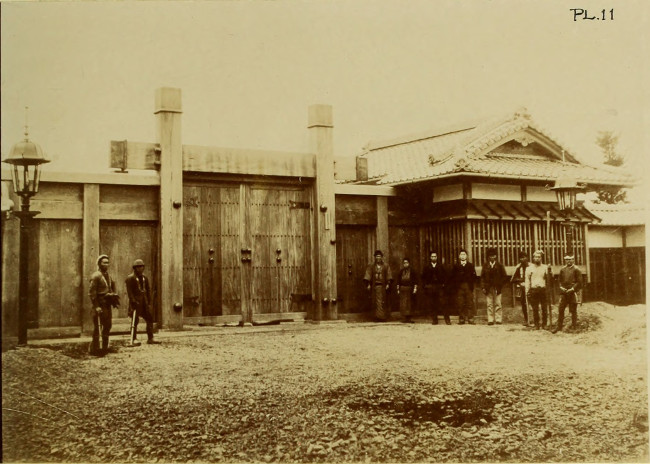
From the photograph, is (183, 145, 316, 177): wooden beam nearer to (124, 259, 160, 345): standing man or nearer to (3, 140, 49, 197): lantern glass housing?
(124, 259, 160, 345): standing man

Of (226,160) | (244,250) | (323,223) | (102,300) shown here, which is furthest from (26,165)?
A: (323,223)

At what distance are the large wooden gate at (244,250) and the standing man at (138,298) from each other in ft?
2.41

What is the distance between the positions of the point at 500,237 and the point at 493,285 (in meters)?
1.02

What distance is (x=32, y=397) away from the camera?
13.0ft

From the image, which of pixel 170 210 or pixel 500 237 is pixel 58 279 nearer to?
pixel 170 210

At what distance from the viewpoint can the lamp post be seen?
4137 millimetres

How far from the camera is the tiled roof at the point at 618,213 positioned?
6965 millimetres

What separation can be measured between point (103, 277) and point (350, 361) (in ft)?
6.17

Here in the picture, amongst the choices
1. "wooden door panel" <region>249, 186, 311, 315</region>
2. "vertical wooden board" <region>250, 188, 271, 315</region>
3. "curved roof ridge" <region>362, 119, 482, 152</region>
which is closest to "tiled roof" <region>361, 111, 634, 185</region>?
"curved roof ridge" <region>362, 119, 482, 152</region>

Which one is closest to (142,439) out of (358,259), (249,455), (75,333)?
(249,455)

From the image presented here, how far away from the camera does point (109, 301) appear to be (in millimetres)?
4625

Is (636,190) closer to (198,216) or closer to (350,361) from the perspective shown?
(350,361)

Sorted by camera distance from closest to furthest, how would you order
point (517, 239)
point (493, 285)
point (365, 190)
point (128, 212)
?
point (128, 212) < point (493, 285) < point (365, 190) < point (517, 239)

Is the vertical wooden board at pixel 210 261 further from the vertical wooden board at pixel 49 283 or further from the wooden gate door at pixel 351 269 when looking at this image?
the vertical wooden board at pixel 49 283
